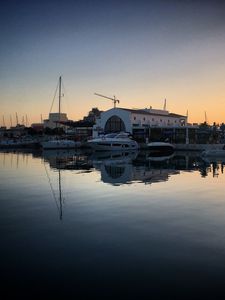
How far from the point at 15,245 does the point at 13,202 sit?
659 centimetres

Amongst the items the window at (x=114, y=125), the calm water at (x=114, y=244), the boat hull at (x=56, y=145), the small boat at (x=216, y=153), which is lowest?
the calm water at (x=114, y=244)

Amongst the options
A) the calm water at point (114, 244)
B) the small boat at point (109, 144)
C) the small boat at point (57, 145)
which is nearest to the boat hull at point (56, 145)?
the small boat at point (57, 145)

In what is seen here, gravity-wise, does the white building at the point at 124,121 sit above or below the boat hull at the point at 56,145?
above

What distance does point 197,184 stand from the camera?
21.4 m

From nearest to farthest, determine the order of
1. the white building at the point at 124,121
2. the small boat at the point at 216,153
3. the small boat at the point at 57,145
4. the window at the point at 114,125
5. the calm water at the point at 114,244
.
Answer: the calm water at the point at 114,244, the small boat at the point at 216,153, the small boat at the point at 57,145, the white building at the point at 124,121, the window at the point at 114,125

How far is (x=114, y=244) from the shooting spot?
9.45 m

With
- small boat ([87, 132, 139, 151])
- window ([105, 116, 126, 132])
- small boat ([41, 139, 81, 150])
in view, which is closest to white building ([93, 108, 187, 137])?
window ([105, 116, 126, 132])

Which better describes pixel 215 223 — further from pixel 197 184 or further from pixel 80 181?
pixel 80 181

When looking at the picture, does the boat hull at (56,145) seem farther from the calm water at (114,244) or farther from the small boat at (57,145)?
the calm water at (114,244)

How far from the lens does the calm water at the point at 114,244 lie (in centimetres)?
688

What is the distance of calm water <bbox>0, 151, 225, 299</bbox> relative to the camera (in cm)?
688

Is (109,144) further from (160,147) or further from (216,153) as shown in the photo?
(216,153)

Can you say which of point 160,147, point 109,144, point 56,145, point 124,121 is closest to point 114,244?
point 109,144

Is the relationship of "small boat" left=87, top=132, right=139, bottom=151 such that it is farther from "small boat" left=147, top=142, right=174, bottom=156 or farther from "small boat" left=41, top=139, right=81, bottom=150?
"small boat" left=41, top=139, right=81, bottom=150
